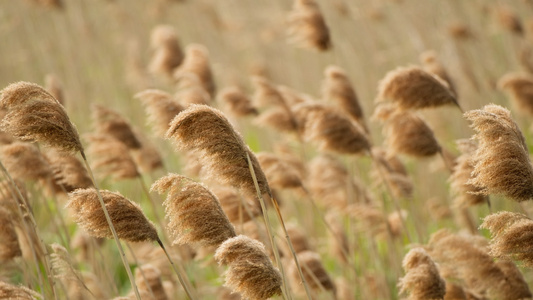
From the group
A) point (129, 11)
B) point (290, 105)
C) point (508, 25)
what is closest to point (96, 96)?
point (129, 11)

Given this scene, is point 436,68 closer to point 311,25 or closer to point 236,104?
point 311,25

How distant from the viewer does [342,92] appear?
4.16 m

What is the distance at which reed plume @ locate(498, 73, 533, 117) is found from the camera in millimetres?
4832

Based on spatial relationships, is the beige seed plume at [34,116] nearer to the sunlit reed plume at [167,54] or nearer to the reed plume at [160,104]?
the reed plume at [160,104]

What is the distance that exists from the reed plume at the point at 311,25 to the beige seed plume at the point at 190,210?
254 centimetres

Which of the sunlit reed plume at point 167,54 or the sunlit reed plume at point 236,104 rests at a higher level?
the sunlit reed plume at point 167,54

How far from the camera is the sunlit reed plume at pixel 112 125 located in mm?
3482

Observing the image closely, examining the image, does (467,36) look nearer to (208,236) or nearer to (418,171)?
(418,171)

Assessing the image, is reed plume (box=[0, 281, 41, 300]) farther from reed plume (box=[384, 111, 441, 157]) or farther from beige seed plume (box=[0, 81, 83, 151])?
reed plume (box=[384, 111, 441, 157])

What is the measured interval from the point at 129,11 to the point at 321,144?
21.6 ft

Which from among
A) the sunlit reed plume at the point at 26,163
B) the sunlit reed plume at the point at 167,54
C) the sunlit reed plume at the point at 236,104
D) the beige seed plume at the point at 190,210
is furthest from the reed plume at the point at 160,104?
the sunlit reed plume at the point at 167,54

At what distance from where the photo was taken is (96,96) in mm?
7902

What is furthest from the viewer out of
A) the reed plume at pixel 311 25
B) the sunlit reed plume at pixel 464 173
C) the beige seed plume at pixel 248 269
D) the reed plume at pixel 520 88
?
the reed plume at pixel 520 88

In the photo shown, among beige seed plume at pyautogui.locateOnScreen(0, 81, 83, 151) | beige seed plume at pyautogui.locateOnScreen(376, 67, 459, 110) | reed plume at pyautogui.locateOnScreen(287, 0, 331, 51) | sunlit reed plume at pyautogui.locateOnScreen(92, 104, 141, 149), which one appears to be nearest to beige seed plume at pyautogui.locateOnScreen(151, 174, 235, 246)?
beige seed plume at pyautogui.locateOnScreen(0, 81, 83, 151)
